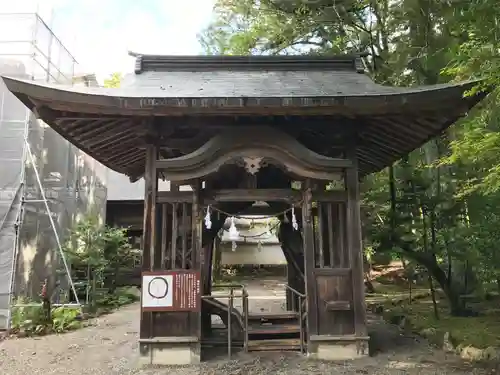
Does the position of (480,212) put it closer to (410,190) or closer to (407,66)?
(410,190)

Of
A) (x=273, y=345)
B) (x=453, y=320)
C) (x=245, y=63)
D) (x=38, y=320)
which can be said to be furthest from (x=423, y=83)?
(x=38, y=320)

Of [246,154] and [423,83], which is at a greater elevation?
[423,83]

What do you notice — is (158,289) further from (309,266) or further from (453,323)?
(453,323)

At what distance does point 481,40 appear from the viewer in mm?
5285

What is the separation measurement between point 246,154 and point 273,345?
302 centimetres

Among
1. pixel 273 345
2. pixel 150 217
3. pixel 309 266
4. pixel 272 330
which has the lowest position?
pixel 273 345

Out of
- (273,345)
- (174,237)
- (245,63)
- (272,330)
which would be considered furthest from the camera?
(245,63)

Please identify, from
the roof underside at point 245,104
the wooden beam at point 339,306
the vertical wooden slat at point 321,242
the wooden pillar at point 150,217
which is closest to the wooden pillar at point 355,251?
the wooden beam at point 339,306

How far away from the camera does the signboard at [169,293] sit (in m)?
6.11

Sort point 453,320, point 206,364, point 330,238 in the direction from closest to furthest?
point 206,364
point 330,238
point 453,320

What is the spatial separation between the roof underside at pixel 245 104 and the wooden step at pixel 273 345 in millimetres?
3087

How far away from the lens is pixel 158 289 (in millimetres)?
6129

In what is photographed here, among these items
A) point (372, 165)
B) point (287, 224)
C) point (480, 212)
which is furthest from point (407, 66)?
point (287, 224)

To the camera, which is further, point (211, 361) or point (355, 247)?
point (355, 247)
